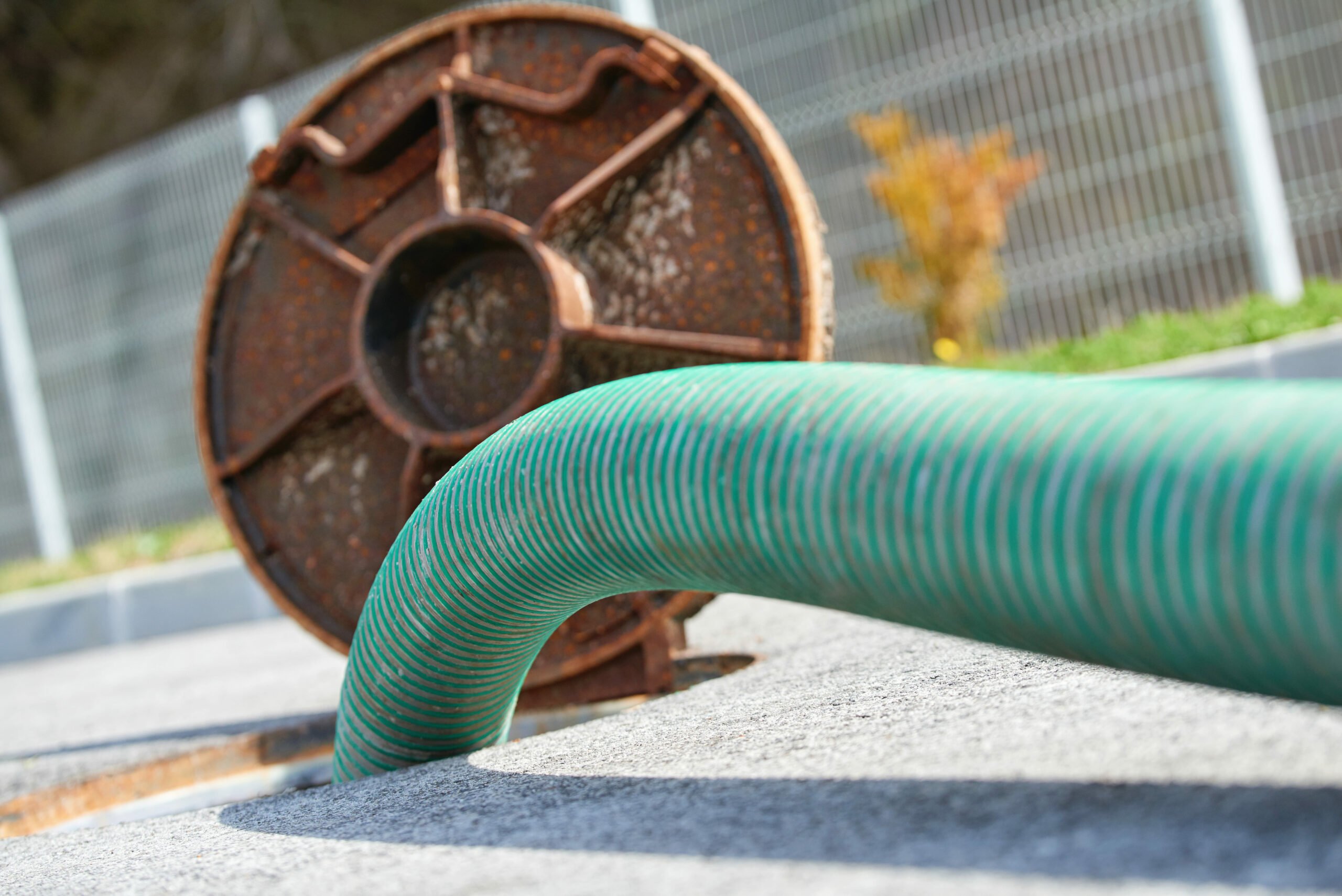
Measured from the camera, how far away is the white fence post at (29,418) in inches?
402

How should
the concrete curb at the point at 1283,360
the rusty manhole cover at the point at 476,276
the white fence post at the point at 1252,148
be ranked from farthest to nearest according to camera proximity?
1. the white fence post at the point at 1252,148
2. the concrete curb at the point at 1283,360
3. the rusty manhole cover at the point at 476,276

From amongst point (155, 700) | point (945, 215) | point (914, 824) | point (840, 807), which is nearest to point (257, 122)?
point (945, 215)

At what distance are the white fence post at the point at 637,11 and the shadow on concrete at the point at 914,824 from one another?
257 inches

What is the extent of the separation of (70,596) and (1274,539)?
899cm

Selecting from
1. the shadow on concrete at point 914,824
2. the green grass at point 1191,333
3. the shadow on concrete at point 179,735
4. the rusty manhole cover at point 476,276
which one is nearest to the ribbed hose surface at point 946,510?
the shadow on concrete at point 914,824

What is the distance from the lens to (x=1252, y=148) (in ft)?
22.8

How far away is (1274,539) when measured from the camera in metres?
1.27

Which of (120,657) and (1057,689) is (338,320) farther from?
(120,657)

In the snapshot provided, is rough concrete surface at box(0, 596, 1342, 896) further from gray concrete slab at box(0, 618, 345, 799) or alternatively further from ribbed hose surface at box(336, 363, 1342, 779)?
gray concrete slab at box(0, 618, 345, 799)

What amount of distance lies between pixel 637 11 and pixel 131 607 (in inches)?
208

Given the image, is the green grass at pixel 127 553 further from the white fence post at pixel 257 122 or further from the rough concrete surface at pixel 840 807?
the rough concrete surface at pixel 840 807

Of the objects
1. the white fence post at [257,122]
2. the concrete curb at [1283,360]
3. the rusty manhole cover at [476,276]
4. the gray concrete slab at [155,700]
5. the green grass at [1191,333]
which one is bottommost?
the gray concrete slab at [155,700]

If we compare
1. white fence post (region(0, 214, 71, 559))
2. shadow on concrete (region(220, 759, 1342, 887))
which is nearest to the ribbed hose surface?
shadow on concrete (region(220, 759, 1342, 887))

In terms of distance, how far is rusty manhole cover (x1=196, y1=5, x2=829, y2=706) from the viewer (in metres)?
3.18
